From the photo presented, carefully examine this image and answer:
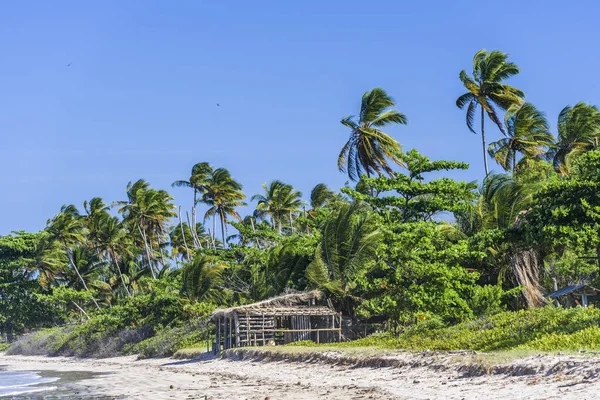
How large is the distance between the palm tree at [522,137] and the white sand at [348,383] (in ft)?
70.2

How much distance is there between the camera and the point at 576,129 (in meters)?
36.9

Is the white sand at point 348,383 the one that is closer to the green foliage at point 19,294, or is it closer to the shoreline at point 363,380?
the shoreline at point 363,380

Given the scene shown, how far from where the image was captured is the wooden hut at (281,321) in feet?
85.9

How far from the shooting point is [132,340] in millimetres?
38906

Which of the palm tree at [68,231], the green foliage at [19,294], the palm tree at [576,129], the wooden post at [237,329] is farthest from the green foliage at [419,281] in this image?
the green foliage at [19,294]

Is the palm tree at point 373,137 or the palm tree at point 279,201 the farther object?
the palm tree at point 279,201

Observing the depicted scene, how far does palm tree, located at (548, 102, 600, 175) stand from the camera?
121ft

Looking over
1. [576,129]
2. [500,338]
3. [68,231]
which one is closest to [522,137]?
[576,129]

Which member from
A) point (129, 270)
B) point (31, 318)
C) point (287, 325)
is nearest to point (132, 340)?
point (287, 325)

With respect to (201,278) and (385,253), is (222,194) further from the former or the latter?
(385,253)

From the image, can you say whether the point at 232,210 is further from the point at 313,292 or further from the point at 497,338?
the point at 497,338

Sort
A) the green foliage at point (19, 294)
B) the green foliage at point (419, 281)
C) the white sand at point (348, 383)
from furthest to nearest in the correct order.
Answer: the green foliage at point (19, 294) → the green foliage at point (419, 281) → the white sand at point (348, 383)

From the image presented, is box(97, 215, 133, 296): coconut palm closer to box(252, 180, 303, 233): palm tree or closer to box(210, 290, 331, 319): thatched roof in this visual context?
box(252, 180, 303, 233): palm tree

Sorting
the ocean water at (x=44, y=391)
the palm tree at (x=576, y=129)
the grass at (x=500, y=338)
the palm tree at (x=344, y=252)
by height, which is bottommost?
the ocean water at (x=44, y=391)
